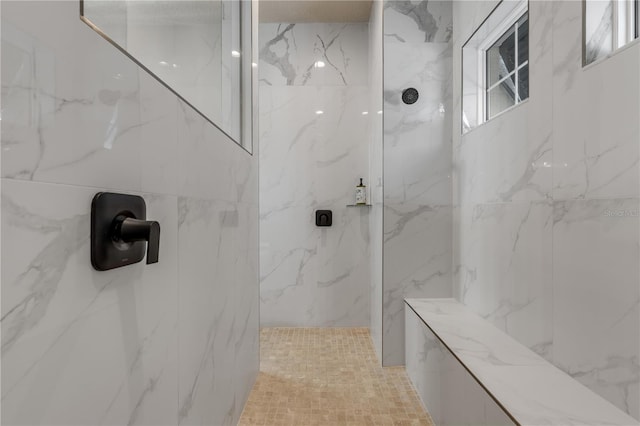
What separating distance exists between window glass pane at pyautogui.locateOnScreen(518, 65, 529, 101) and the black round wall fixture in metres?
0.75

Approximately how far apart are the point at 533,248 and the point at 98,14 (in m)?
1.74

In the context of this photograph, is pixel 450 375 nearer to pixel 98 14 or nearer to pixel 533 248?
pixel 533 248

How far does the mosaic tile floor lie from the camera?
200 cm

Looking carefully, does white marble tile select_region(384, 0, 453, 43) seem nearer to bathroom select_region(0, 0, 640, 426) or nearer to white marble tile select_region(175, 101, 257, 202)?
bathroom select_region(0, 0, 640, 426)

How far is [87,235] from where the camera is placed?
70cm

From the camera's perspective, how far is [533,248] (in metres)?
1.69

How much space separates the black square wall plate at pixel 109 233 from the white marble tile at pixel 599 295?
1361mm

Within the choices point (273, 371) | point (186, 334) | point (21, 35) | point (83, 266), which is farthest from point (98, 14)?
point (273, 371)

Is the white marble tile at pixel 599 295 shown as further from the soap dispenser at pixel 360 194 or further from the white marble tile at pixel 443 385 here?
the soap dispenser at pixel 360 194

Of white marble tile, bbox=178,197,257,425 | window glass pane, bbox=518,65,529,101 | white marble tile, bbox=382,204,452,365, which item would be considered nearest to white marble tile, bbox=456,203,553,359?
white marble tile, bbox=382,204,452,365

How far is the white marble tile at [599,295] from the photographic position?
3.76ft

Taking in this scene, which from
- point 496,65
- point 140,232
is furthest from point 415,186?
point 140,232

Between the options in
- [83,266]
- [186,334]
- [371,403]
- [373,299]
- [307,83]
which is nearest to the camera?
[83,266]

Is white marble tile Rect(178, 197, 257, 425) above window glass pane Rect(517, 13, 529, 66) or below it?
below
